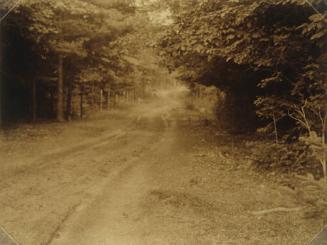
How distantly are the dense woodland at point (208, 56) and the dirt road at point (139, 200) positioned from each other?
1353 mm

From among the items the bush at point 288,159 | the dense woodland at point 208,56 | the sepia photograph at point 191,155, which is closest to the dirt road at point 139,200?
the sepia photograph at point 191,155

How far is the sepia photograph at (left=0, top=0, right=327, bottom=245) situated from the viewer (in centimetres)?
610

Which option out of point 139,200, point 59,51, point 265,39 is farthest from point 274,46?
point 59,51

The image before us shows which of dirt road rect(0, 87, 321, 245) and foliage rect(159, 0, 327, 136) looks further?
foliage rect(159, 0, 327, 136)

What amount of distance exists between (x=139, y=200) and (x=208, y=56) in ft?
15.9

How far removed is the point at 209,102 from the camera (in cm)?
3516

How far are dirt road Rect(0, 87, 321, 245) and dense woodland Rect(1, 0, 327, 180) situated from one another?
135cm

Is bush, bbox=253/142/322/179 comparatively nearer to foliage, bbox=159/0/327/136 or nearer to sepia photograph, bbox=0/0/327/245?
sepia photograph, bbox=0/0/327/245

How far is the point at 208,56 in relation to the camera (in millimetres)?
10617

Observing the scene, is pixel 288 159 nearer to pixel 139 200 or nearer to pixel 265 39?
pixel 265 39

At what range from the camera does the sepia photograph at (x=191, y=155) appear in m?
6.10

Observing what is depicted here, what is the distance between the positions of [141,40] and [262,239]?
6.99m

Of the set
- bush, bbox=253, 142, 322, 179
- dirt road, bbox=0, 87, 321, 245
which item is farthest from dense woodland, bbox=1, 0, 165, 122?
bush, bbox=253, 142, 322, 179

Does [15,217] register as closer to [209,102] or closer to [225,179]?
[225,179]
